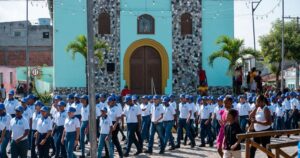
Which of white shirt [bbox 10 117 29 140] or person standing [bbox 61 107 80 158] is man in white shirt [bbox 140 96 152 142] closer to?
person standing [bbox 61 107 80 158]

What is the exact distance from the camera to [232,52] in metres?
29.8

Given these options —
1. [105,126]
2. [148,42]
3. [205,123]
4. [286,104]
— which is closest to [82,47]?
[148,42]

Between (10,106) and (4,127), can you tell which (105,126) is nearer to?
(4,127)

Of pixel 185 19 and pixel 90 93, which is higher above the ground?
pixel 185 19

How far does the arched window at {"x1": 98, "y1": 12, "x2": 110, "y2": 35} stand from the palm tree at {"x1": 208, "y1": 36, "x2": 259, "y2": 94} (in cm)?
636

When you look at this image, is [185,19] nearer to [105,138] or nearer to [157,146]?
[157,146]

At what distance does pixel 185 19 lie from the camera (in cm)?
3203

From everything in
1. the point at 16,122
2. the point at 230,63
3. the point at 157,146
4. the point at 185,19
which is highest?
the point at 185,19

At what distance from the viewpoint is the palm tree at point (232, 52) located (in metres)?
29.7

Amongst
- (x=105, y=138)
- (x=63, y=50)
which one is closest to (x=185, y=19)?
(x=63, y=50)

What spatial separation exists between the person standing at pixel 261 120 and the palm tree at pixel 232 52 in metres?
17.6

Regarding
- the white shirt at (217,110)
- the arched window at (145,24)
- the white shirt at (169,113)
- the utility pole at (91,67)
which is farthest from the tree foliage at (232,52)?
the utility pole at (91,67)

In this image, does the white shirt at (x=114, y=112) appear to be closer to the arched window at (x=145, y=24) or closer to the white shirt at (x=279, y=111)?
the white shirt at (x=279, y=111)

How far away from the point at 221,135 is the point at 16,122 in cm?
535
